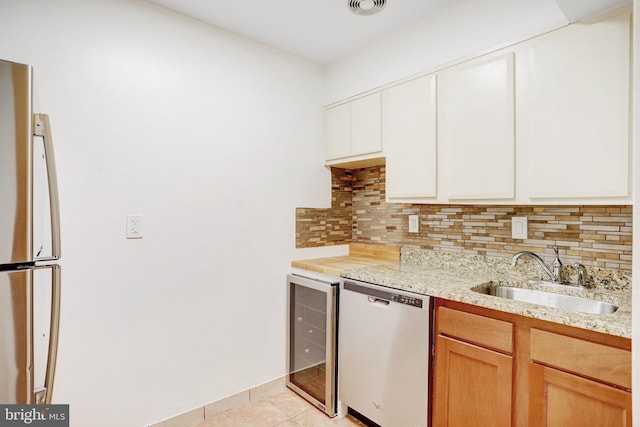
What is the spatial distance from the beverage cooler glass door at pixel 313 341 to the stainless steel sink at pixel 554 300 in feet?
2.99

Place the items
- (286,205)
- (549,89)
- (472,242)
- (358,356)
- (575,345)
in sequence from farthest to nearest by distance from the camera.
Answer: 1. (286,205)
2. (472,242)
3. (358,356)
4. (549,89)
5. (575,345)

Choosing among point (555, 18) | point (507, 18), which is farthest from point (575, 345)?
point (507, 18)

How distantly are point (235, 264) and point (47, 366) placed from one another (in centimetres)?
123

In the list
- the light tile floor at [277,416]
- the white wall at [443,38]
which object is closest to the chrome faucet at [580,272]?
the white wall at [443,38]

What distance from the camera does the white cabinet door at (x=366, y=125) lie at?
2.26m

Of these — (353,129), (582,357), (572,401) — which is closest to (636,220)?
(582,357)

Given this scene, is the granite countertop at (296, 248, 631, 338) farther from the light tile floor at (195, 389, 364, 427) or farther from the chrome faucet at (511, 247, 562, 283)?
the light tile floor at (195, 389, 364, 427)

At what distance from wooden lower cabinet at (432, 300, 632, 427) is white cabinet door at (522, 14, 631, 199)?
62 centimetres

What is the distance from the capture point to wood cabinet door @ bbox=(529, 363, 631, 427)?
115cm

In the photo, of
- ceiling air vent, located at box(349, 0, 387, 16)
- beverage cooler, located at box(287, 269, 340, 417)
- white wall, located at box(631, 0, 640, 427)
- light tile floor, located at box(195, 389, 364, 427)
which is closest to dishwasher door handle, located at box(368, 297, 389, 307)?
beverage cooler, located at box(287, 269, 340, 417)

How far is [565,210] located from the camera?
5.71 feet

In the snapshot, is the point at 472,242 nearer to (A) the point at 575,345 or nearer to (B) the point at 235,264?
(A) the point at 575,345

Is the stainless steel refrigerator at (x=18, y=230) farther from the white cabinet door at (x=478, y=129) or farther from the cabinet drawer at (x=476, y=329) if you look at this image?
the white cabinet door at (x=478, y=129)

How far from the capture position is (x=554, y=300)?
5.47 feet
